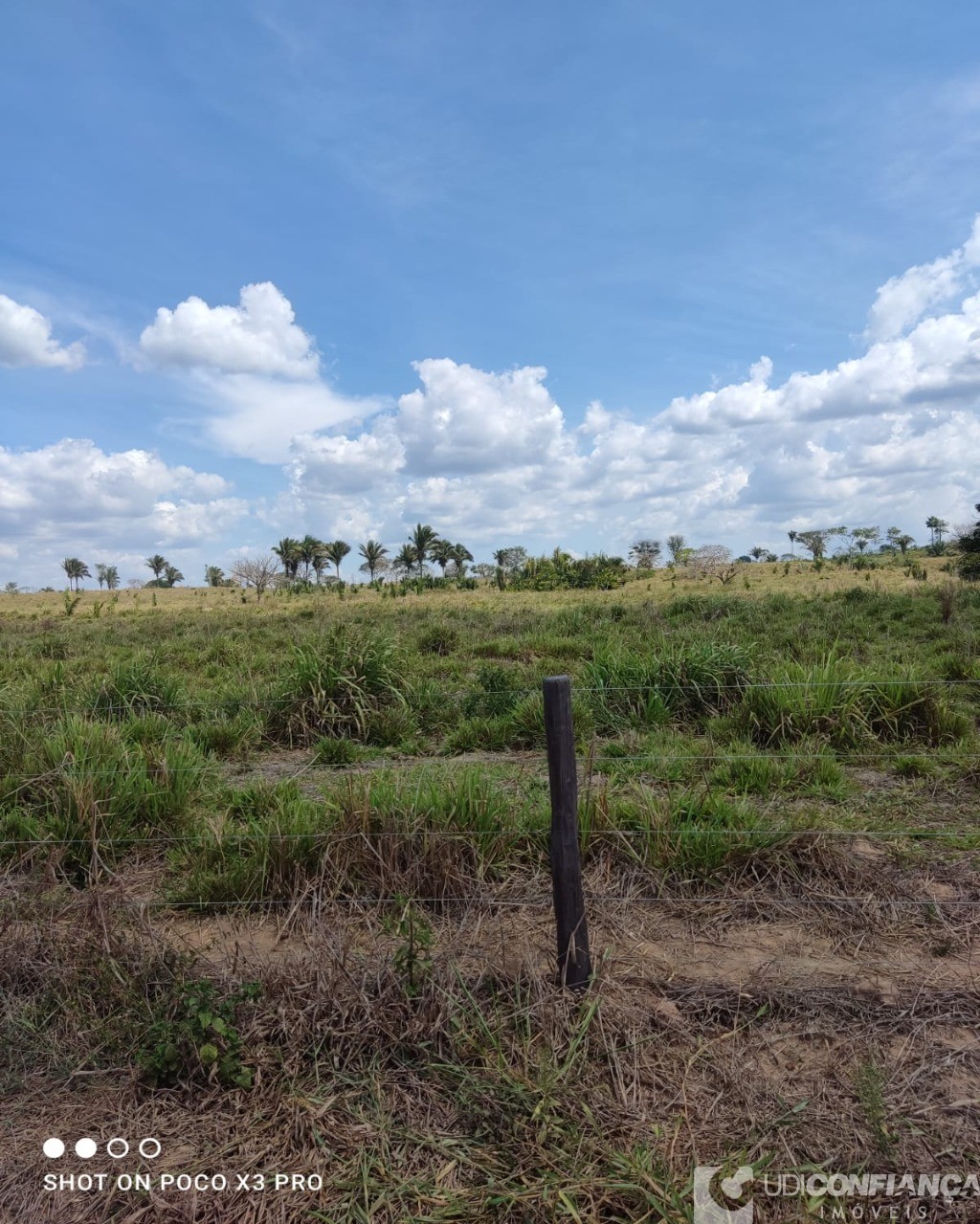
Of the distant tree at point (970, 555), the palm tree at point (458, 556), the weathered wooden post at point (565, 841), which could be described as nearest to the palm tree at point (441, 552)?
the palm tree at point (458, 556)

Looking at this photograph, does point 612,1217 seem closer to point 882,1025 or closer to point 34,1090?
point 882,1025

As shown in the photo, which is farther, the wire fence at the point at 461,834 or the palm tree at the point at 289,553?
the palm tree at the point at 289,553

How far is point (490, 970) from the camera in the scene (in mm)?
3199

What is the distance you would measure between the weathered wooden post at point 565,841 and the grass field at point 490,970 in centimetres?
14

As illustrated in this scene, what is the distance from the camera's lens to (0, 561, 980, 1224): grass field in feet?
8.29

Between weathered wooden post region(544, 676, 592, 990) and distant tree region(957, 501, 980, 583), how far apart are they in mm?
25811

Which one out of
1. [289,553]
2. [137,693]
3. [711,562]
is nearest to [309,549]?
[289,553]

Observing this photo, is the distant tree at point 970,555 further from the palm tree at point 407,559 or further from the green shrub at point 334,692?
the palm tree at point 407,559

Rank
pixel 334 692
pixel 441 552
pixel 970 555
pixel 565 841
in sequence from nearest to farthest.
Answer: pixel 565 841
pixel 334 692
pixel 970 555
pixel 441 552

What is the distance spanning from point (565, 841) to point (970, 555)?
1155 inches

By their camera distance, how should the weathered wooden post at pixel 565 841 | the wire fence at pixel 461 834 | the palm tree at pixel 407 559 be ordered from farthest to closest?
the palm tree at pixel 407 559, the wire fence at pixel 461 834, the weathered wooden post at pixel 565 841

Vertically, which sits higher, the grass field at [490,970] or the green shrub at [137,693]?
the green shrub at [137,693]

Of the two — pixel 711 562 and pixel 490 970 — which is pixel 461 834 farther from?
pixel 711 562

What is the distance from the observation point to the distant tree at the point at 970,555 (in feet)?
84.0
